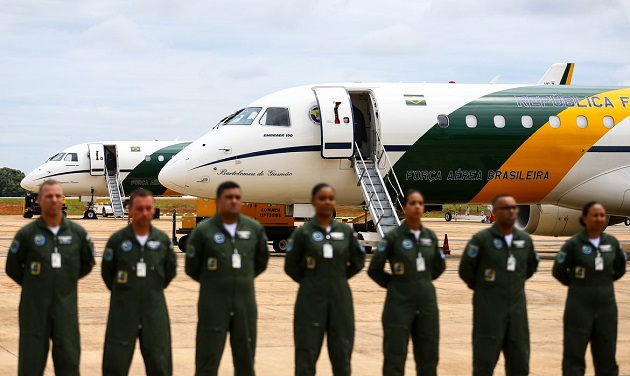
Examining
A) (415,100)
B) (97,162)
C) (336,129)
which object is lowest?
(336,129)

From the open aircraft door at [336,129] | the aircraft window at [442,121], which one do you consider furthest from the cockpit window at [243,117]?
the aircraft window at [442,121]

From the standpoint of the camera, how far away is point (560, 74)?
3177 cm

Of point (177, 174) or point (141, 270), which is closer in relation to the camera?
point (141, 270)

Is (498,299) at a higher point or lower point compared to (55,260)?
lower

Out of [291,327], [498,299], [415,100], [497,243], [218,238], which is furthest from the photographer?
[415,100]

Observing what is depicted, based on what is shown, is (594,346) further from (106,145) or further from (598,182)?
(106,145)

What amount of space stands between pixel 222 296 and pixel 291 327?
4.61 meters

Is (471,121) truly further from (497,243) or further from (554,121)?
(497,243)

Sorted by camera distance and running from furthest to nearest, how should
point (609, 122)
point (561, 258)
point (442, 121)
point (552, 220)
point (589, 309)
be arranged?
point (552, 220) → point (609, 122) → point (442, 121) → point (561, 258) → point (589, 309)

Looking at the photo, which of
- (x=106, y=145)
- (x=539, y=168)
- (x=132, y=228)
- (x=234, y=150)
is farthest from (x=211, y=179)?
(x=106, y=145)

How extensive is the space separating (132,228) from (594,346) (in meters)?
4.32

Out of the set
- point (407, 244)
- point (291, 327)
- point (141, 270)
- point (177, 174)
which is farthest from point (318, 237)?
point (177, 174)

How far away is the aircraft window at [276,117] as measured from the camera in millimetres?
24000

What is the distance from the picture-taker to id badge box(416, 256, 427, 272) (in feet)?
30.8
